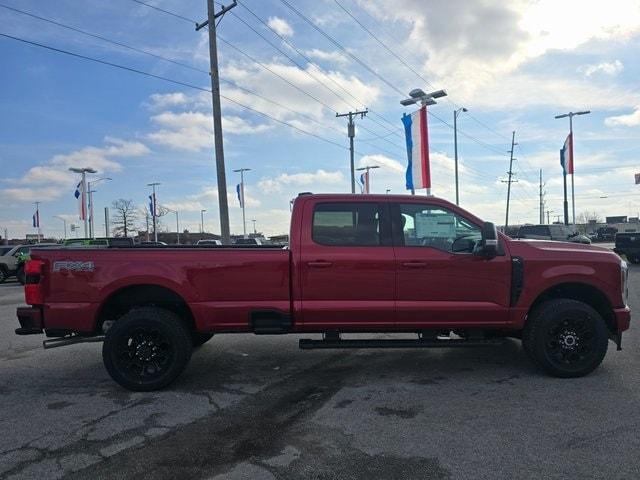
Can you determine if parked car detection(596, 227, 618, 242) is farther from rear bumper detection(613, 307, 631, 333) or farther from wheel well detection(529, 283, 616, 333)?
rear bumper detection(613, 307, 631, 333)

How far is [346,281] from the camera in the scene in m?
5.64

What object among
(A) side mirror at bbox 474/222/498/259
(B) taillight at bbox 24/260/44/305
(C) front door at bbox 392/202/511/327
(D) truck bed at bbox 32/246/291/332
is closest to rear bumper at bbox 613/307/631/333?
(C) front door at bbox 392/202/511/327

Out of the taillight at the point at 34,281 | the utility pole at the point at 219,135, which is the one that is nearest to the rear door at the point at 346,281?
the taillight at the point at 34,281

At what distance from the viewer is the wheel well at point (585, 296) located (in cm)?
591

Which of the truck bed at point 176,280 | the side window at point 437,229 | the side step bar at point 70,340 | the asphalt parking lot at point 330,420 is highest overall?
the side window at point 437,229

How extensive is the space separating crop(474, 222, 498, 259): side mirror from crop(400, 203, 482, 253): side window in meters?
0.18

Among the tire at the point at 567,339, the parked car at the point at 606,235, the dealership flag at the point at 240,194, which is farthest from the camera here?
the parked car at the point at 606,235

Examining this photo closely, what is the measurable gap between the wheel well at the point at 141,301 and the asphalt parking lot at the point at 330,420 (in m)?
0.72

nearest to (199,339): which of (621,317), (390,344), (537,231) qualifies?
(390,344)

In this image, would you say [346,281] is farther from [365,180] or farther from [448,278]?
[365,180]

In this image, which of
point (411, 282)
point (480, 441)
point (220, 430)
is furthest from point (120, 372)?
point (480, 441)

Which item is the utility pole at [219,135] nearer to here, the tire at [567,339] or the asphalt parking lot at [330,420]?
the asphalt parking lot at [330,420]

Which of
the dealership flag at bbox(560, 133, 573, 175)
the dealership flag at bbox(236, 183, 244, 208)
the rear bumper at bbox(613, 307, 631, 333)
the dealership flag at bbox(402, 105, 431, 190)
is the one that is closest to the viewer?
the rear bumper at bbox(613, 307, 631, 333)

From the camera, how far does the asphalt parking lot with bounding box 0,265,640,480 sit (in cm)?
374
